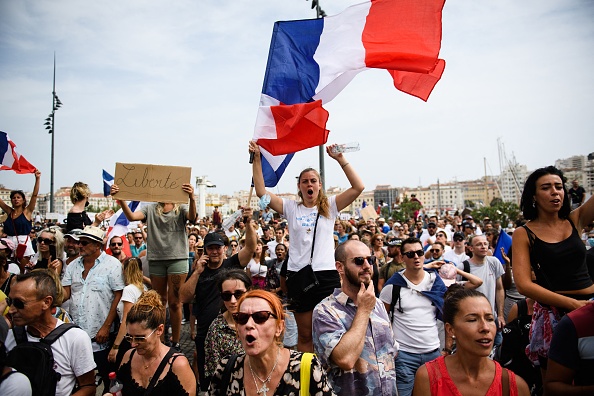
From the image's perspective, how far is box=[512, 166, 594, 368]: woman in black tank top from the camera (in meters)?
2.57

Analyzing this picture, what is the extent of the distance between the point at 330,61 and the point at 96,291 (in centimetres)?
360

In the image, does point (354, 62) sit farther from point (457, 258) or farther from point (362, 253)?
point (457, 258)

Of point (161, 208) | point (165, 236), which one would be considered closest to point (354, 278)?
point (165, 236)

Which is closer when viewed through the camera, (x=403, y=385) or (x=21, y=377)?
(x=21, y=377)

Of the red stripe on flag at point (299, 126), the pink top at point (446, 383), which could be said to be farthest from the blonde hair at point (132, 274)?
the pink top at point (446, 383)

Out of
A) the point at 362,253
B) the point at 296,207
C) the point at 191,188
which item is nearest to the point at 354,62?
the point at 296,207

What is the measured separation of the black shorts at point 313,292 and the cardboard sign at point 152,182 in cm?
198

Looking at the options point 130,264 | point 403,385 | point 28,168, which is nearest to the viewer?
point 403,385

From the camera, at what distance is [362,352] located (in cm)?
252

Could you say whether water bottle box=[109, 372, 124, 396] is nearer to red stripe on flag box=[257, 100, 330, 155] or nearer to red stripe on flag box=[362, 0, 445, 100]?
red stripe on flag box=[257, 100, 330, 155]

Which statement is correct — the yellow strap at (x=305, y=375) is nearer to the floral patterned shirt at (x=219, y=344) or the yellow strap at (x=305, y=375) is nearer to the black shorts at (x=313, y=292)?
the floral patterned shirt at (x=219, y=344)

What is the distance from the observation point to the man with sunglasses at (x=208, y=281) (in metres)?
4.38

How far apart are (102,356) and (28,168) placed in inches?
178

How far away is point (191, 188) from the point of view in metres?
5.08
